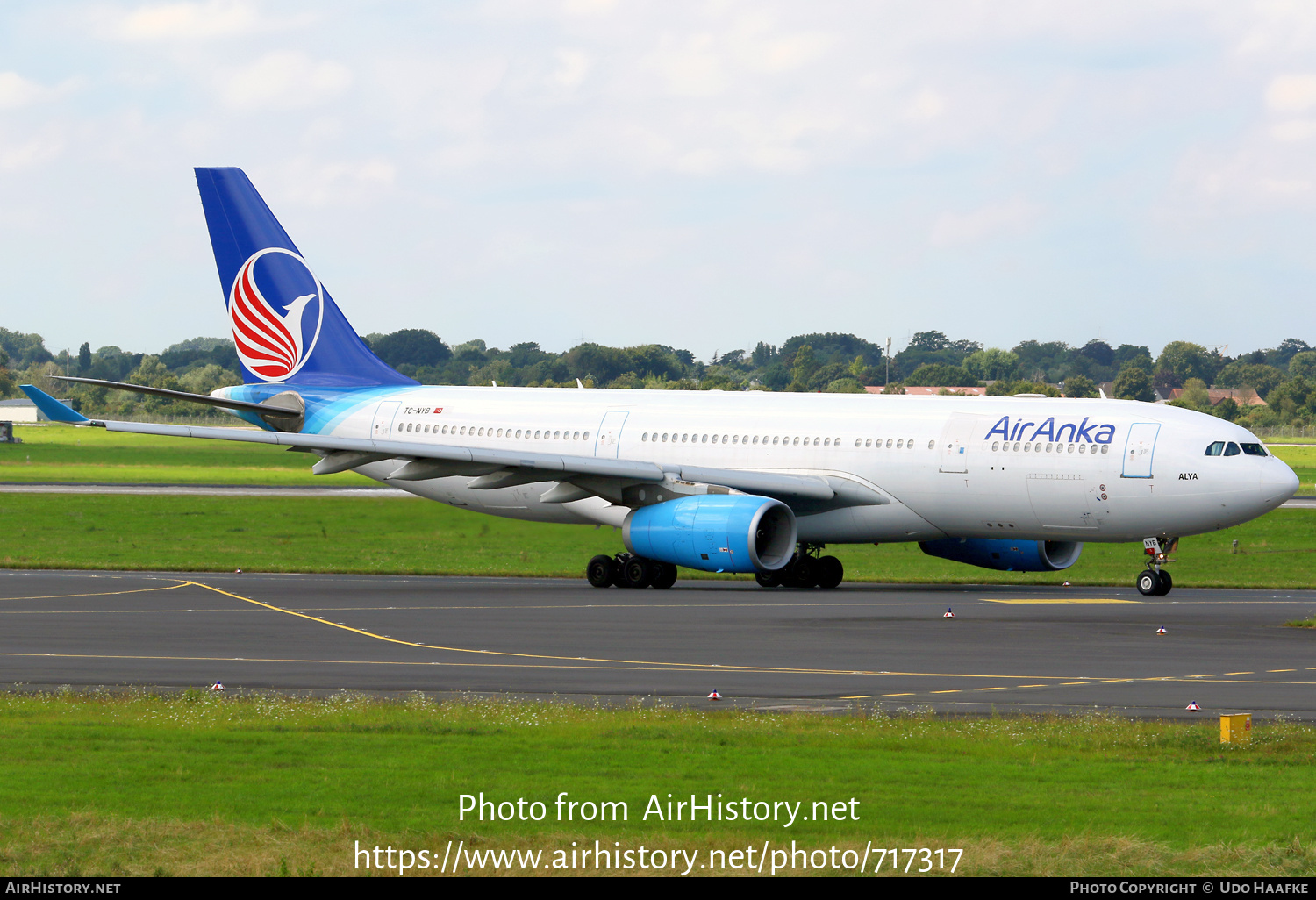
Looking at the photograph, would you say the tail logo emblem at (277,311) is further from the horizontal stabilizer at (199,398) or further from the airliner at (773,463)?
the horizontal stabilizer at (199,398)

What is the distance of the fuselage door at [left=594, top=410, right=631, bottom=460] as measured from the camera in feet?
136

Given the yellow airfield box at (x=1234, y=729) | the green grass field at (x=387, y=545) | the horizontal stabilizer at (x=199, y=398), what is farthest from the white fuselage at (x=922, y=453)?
the yellow airfield box at (x=1234, y=729)

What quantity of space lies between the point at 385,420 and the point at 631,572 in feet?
32.2

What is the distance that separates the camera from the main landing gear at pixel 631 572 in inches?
1516

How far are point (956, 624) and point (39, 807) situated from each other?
756 inches

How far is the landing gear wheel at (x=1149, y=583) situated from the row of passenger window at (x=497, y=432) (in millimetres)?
13510

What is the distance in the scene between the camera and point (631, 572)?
38625 millimetres

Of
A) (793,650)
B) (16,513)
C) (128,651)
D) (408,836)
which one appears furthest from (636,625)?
(16,513)

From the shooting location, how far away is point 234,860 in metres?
11.3

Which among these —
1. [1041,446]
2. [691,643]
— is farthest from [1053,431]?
[691,643]

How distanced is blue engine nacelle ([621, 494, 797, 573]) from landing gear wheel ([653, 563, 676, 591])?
3.49 feet

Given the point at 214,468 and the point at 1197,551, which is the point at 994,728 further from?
the point at 214,468

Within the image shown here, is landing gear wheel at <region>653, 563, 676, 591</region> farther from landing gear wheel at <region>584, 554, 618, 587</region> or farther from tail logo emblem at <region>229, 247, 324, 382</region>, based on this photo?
tail logo emblem at <region>229, 247, 324, 382</region>

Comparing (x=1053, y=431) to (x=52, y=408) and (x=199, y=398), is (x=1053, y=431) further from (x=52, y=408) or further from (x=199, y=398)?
(x=52, y=408)
